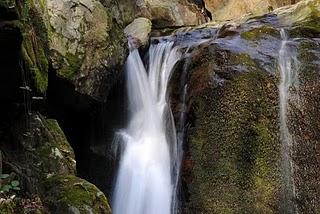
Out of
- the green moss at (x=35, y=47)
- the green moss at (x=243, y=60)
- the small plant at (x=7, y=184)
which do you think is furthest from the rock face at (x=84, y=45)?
the small plant at (x=7, y=184)

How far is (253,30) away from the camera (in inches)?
342

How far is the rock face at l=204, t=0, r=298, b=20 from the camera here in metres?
A: 16.5

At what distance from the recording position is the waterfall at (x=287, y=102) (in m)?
6.83

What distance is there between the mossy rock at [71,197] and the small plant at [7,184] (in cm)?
60

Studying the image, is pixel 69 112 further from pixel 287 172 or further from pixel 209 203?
pixel 287 172

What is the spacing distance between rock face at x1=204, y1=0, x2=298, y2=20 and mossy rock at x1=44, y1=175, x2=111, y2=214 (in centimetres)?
1239

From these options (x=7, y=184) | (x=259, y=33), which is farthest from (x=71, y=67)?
(x=259, y=33)

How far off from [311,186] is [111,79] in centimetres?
359

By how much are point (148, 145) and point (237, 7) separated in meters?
10.3

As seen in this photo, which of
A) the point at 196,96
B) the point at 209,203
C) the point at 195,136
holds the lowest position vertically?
the point at 209,203

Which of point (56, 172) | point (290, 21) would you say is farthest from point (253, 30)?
point (56, 172)

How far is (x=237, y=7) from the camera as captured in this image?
665 inches

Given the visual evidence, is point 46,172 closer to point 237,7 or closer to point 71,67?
point 71,67

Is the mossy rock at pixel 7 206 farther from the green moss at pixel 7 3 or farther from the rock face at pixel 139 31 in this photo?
the rock face at pixel 139 31
